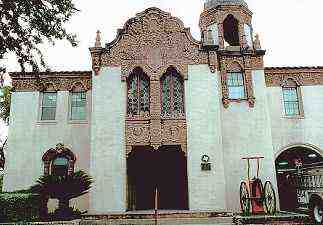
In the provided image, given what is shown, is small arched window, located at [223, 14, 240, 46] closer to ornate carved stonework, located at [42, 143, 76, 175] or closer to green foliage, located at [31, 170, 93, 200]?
ornate carved stonework, located at [42, 143, 76, 175]

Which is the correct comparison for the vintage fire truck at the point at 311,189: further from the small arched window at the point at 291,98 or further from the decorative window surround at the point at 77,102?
the decorative window surround at the point at 77,102

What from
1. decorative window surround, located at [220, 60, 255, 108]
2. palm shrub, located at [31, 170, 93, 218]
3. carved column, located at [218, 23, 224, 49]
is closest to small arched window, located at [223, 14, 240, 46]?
carved column, located at [218, 23, 224, 49]

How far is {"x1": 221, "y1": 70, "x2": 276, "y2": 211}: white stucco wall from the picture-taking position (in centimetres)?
1881

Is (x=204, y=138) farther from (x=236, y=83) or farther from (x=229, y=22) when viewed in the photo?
(x=229, y=22)

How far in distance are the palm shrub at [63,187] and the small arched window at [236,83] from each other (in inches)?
378

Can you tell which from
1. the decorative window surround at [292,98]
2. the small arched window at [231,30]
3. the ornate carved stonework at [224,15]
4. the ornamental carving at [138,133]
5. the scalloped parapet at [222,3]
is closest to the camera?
the ornamental carving at [138,133]

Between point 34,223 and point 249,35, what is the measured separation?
16.7 m

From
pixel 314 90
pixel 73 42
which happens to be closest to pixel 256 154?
pixel 314 90

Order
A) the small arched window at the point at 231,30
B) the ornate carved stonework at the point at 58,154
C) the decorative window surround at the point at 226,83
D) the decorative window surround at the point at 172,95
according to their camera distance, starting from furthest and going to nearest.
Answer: the small arched window at the point at 231,30 → the ornate carved stonework at the point at 58,154 → the decorative window surround at the point at 226,83 → the decorative window surround at the point at 172,95

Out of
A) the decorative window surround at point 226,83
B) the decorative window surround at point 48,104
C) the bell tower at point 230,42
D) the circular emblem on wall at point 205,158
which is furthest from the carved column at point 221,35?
the decorative window surround at point 48,104

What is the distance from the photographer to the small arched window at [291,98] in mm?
21266

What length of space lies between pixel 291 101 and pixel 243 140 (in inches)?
179

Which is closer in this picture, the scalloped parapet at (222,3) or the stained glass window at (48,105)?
the stained glass window at (48,105)

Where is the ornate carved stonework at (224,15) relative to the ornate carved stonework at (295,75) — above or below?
above
